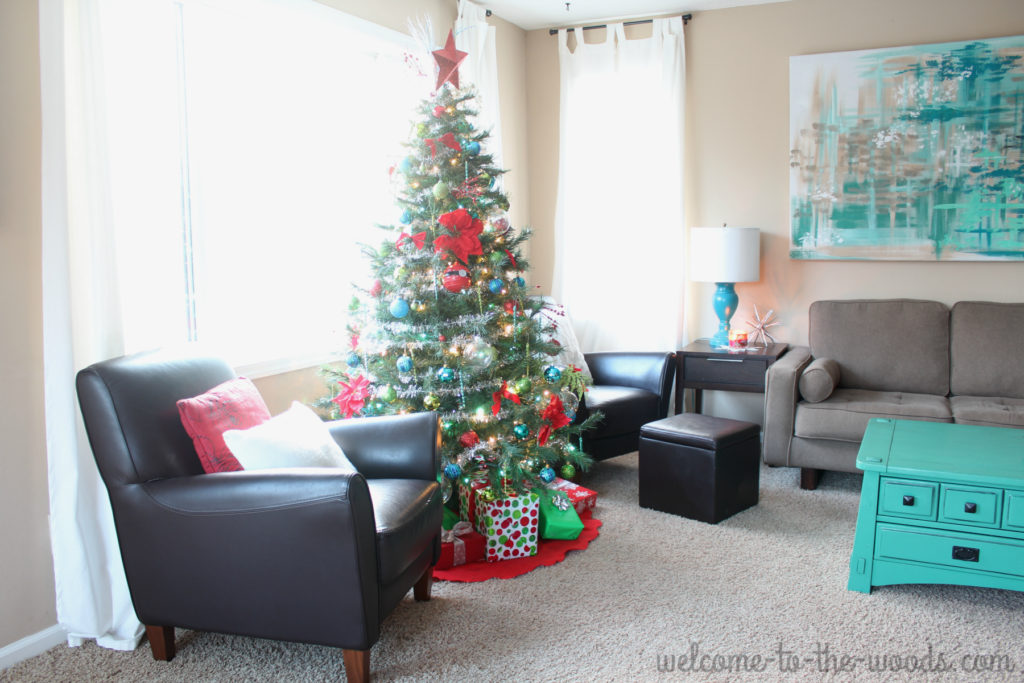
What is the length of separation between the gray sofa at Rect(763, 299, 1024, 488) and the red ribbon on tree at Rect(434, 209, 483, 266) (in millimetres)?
1617

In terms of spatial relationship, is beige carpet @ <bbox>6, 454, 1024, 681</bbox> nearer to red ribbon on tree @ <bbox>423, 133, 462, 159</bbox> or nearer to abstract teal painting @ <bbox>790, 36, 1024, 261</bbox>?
red ribbon on tree @ <bbox>423, 133, 462, 159</bbox>

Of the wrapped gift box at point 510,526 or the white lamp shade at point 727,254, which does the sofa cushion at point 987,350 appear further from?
the wrapped gift box at point 510,526

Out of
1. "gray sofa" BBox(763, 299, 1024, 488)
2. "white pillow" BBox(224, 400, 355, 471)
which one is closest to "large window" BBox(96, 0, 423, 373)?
"white pillow" BBox(224, 400, 355, 471)

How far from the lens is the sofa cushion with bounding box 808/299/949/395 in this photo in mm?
4051

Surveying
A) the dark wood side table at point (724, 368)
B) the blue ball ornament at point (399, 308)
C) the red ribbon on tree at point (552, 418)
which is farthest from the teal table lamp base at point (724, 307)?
the blue ball ornament at point (399, 308)

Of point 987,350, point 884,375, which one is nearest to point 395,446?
point 884,375

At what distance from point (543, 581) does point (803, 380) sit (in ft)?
5.49

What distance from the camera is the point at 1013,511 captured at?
8.17 ft

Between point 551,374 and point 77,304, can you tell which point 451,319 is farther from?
point 77,304

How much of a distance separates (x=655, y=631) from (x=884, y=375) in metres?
2.31

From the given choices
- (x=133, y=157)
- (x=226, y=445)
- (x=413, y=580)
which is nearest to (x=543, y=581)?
(x=413, y=580)

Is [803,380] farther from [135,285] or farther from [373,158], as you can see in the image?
[135,285]

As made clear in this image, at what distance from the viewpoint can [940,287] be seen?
4.29m

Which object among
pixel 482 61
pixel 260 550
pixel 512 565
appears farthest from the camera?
pixel 482 61
